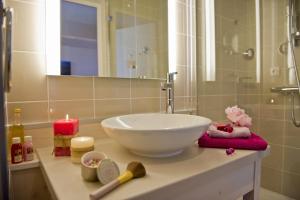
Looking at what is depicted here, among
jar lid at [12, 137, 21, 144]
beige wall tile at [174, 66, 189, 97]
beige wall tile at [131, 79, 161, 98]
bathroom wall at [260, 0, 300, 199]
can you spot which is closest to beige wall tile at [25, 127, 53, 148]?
jar lid at [12, 137, 21, 144]

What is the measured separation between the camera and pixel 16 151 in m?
0.70

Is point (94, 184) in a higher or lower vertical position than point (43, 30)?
lower

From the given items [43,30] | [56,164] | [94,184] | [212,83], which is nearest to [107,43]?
[43,30]

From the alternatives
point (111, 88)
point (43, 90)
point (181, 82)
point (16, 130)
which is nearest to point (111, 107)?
point (111, 88)

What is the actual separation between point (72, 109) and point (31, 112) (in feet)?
0.51

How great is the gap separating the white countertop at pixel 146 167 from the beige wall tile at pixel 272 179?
1.06 m

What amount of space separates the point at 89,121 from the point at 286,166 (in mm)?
1478

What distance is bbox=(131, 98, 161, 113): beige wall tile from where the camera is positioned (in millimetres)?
1121

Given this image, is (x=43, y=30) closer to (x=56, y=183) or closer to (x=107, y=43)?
(x=107, y=43)

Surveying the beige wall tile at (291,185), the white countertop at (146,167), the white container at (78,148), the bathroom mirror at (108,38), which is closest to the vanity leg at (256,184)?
the white countertop at (146,167)

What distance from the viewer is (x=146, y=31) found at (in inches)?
47.9

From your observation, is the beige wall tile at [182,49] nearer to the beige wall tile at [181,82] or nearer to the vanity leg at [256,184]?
the beige wall tile at [181,82]

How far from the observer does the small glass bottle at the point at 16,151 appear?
27.3 inches

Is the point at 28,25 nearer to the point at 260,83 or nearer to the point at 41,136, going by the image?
the point at 41,136
